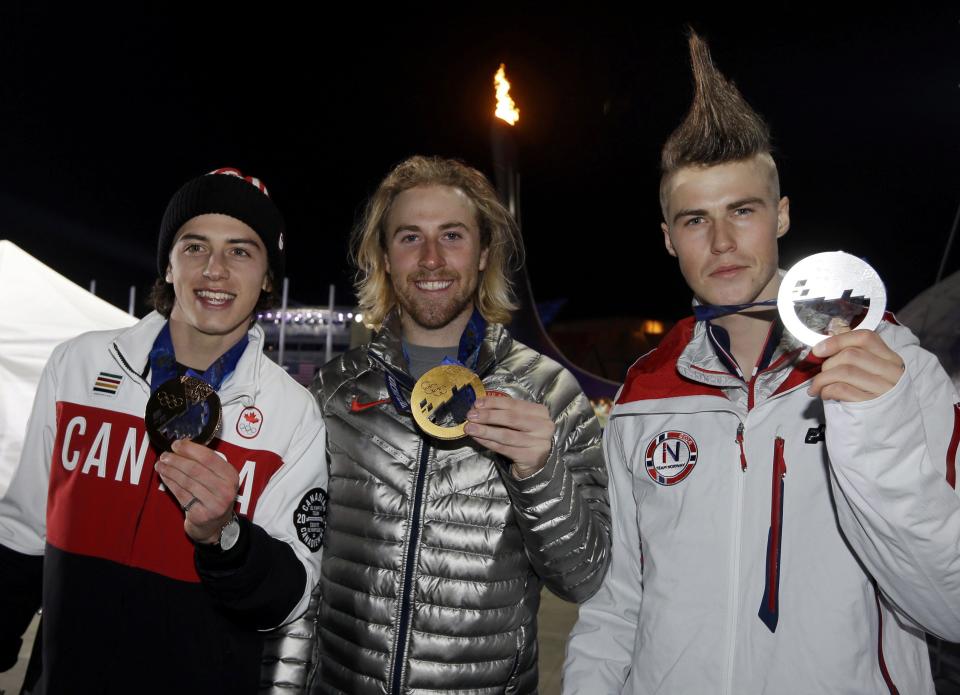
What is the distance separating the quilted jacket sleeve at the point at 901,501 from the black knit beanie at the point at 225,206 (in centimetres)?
192

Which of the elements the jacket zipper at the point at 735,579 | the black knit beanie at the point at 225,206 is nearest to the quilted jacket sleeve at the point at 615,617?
the jacket zipper at the point at 735,579

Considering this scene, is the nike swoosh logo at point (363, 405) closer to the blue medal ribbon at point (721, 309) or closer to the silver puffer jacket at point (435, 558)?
the silver puffer jacket at point (435, 558)

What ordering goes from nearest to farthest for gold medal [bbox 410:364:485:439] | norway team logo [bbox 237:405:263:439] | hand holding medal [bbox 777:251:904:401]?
hand holding medal [bbox 777:251:904:401] → gold medal [bbox 410:364:485:439] → norway team logo [bbox 237:405:263:439]

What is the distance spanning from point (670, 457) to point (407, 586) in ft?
3.11

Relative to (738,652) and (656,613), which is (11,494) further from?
(738,652)

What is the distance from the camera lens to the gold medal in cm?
195

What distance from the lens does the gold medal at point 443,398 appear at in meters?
1.95

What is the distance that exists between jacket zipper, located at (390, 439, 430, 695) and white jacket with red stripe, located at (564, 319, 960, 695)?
530 millimetres

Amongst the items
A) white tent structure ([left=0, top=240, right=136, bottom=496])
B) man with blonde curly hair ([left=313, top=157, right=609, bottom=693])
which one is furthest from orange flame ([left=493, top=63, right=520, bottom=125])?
man with blonde curly hair ([left=313, top=157, right=609, bottom=693])

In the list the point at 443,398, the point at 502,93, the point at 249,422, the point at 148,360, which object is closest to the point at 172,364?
the point at 148,360

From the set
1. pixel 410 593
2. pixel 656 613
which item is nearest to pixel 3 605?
pixel 410 593

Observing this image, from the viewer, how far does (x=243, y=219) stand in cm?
220

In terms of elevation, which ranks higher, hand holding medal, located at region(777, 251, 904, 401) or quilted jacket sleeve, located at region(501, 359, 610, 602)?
hand holding medal, located at region(777, 251, 904, 401)

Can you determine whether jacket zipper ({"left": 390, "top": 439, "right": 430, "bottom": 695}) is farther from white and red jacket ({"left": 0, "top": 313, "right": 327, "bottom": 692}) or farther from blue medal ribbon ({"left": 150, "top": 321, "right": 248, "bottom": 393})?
blue medal ribbon ({"left": 150, "top": 321, "right": 248, "bottom": 393})
